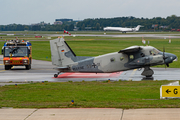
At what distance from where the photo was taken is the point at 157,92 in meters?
16.7

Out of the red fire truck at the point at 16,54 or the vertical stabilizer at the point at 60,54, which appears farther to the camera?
the red fire truck at the point at 16,54

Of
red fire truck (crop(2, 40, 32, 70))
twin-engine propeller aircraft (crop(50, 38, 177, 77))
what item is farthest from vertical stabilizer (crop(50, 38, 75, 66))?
red fire truck (crop(2, 40, 32, 70))

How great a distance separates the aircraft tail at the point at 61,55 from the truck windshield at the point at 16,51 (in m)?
6.18

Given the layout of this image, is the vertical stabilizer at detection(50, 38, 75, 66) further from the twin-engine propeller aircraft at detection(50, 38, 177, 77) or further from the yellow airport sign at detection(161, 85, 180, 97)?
the yellow airport sign at detection(161, 85, 180, 97)

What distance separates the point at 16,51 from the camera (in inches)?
1211

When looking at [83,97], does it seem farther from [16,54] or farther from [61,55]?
[16,54]

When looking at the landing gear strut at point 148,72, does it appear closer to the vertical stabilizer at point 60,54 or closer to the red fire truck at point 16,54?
the vertical stabilizer at point 60,54

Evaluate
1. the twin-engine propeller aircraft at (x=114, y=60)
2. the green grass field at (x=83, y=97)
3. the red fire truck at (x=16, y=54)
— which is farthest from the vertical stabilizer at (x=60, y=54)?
the green grass field at (x=83, y=97)

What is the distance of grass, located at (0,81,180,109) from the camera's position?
13858 mm
